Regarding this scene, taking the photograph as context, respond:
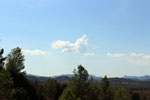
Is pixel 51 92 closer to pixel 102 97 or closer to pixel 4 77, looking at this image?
pixel 102 97

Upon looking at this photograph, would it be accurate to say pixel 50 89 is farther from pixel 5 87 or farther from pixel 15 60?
pixel 5 87

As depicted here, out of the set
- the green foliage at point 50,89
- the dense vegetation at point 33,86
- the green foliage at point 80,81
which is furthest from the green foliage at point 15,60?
the green foliage at point 50,89

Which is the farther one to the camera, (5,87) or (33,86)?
(33,86)

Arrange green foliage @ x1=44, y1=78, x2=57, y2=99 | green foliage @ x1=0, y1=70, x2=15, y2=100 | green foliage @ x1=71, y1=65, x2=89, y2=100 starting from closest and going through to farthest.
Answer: green foliage @ x1=0, y1=70, x2=15, y2=100 < green foliage @ x1=71, y1=65, x2=89, y2=100 < green foliage @ x1=44, y1=78, x2=57, y2=99

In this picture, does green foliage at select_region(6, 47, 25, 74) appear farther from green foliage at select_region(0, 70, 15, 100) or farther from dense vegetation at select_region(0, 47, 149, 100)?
green foliage at select_region(0, 70, 15, 100)

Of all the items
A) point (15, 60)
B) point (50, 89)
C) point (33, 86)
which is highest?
point (15, 60)

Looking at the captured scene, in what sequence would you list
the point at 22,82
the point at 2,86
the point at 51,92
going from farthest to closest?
the point at 51,92 < the point at 22,82 < the point at 2,86

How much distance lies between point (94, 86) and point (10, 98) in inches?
1363

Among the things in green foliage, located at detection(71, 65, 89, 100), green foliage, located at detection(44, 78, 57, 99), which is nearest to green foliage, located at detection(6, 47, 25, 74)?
green foliage, located at detection(71, 65, 89, 100)

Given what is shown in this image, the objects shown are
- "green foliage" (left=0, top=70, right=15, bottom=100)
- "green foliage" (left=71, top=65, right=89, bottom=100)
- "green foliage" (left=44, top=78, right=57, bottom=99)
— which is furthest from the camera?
"green foliage" (left=44, top=78, right=57, bottom=99)

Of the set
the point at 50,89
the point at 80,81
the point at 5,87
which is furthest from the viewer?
the point at 50,89

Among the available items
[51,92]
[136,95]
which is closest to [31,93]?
[51,92]

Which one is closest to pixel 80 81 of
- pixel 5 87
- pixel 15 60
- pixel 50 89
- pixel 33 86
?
pixel 33 86

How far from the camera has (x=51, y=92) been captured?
72000 mm
